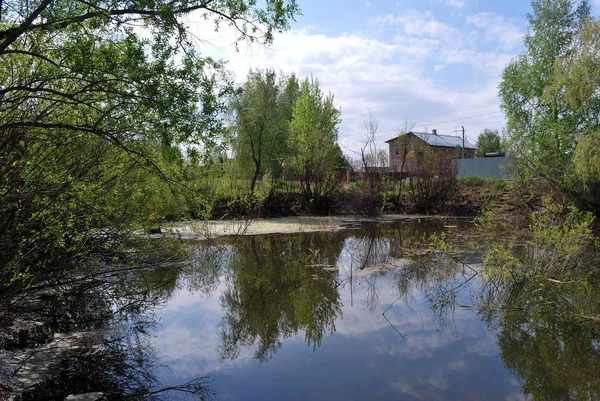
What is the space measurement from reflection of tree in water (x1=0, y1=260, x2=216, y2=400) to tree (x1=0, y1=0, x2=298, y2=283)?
100cm

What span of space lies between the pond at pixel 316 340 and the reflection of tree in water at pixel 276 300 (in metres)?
0.03

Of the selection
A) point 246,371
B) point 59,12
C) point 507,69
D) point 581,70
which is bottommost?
point 246,371

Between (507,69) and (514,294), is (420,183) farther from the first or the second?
(514,294)

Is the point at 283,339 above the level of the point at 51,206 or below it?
below

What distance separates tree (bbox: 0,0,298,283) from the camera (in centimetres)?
469

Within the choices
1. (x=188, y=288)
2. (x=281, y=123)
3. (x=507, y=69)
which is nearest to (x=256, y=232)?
(x=188, y=288)

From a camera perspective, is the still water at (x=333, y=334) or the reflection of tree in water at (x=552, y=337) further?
the still water at (x=333, y=334)

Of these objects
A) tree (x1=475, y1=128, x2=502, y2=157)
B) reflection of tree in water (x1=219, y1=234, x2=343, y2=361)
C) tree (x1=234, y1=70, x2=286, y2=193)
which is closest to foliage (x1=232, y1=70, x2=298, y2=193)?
tree (x1=234, y1=70, x2=286, y2=193)

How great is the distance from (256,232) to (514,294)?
32.7 ft

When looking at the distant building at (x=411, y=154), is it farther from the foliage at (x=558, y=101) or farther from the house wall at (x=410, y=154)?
the foliage at (x=558, y=101)

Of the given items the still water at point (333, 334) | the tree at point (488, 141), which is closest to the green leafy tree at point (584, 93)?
the still water at point (333, 334)

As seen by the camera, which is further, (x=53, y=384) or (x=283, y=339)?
(x=283, y=339)

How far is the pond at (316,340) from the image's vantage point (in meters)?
4.73

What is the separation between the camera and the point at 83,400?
4355 millimetres
